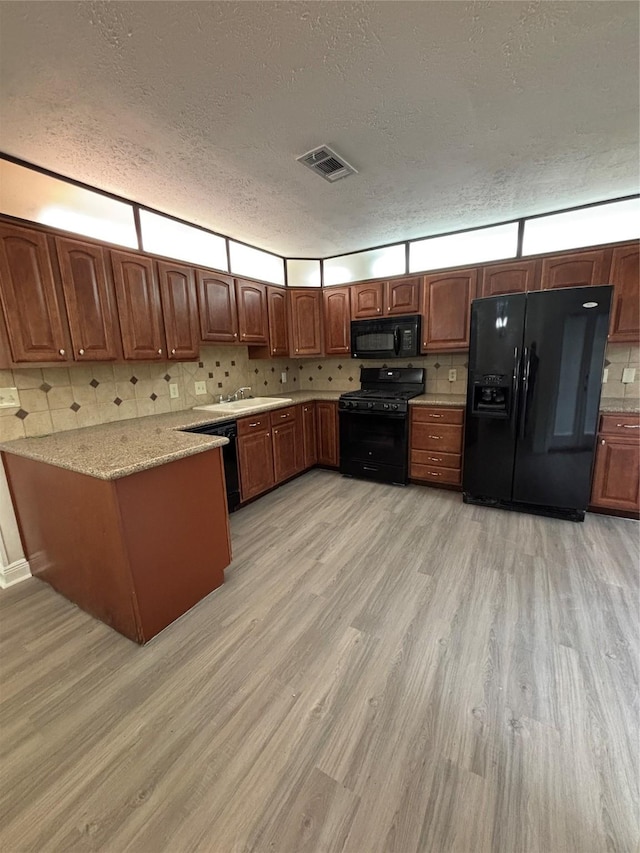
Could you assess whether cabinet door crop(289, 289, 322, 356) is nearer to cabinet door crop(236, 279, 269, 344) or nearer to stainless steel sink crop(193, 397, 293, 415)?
cabinet door crop(236, 279, 269, 344)

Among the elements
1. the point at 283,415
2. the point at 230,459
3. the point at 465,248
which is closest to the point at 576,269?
the point at 465,248

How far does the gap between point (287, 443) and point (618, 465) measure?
2905 millimetres

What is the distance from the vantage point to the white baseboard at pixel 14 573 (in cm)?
217

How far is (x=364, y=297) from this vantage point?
3795 mm

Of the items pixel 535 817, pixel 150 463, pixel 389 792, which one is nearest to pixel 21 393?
pixel 150 463

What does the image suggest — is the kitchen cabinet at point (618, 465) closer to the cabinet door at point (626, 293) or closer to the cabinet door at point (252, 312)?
the cabinet door at point (626, 293)

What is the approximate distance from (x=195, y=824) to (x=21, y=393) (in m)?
2.36

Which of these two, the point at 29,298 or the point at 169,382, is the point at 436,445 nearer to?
the point at 169,382

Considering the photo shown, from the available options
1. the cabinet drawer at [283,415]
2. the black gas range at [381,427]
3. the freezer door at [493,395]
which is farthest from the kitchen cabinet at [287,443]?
the freezer door at [493,395]

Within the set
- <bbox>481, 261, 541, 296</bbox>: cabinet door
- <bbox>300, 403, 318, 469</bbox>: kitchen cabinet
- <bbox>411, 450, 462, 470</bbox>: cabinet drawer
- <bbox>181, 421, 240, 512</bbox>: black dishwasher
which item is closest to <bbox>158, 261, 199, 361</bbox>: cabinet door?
<bbox>181, 421, 240, 512</bbox>: black dishwasher

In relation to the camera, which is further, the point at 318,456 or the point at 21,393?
the point at 318,456

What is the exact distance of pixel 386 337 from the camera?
3697 mm

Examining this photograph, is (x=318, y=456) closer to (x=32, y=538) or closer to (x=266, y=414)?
(x=266, y=414)

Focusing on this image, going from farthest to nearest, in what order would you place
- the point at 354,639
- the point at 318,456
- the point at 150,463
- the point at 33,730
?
the point at 318,456, the point at 354,639, the point at 150,463, the point at 33,730
